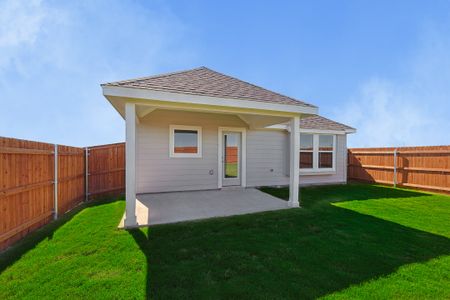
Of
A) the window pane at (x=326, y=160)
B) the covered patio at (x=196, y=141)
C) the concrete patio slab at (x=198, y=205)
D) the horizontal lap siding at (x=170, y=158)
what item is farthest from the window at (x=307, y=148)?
the horizontal lap siding at (x=170, y=158)

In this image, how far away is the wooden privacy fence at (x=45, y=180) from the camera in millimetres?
3754

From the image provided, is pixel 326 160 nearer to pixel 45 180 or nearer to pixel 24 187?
pixel 45 180

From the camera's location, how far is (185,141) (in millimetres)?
7848

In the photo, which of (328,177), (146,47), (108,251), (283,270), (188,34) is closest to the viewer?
(283,270)

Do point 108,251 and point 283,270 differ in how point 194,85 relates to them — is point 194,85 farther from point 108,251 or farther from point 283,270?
point 283,270

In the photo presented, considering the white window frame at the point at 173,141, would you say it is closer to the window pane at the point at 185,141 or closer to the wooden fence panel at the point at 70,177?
the window pane at the point at 185,141

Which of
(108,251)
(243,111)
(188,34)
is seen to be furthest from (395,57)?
(108,251)

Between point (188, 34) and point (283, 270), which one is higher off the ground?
point (188, 34)

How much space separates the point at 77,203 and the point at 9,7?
521 cm

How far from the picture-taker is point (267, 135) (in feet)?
29.3

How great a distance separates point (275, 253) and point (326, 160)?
8009 millimetres

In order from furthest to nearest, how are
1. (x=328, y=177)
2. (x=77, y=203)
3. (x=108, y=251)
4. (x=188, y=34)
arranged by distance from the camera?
(x=328, y=177) < (x=188, y=34) < (x=77, y=203) < (x=108, y=251)

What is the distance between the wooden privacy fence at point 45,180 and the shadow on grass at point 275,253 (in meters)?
2.16

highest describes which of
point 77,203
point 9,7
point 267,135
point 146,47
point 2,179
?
point 146,47
